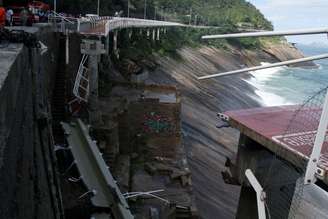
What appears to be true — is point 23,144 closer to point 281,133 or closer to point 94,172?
point 281,133

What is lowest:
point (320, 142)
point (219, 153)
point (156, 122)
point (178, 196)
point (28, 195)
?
point (219, 153)

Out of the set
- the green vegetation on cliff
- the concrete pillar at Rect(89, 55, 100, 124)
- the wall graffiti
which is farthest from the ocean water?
the concrete pillar at Rect(89, 55, 100, 124)

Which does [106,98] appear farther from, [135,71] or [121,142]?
[135,71]

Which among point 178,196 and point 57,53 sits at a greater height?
point 57,53

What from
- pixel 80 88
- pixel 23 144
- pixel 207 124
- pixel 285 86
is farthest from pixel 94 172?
pixel 285 86

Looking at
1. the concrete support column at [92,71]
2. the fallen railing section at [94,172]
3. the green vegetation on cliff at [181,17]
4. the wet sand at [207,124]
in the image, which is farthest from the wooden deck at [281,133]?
the green vegetation on cliff at [181,17]

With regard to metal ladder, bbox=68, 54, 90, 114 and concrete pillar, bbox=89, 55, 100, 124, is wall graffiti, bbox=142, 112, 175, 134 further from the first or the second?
metal ladder, bbox=68, 54, 90, 114

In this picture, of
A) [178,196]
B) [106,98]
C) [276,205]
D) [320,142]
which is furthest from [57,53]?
[320,142]
